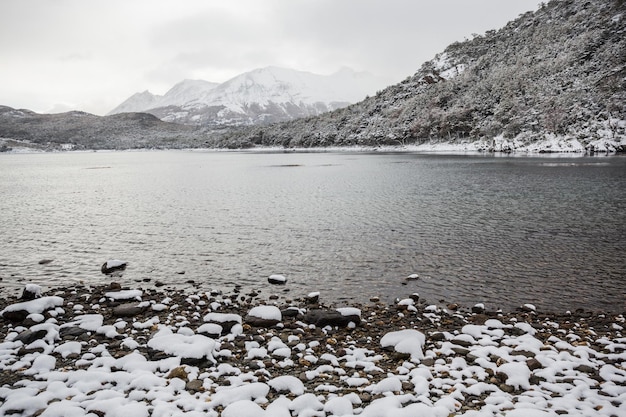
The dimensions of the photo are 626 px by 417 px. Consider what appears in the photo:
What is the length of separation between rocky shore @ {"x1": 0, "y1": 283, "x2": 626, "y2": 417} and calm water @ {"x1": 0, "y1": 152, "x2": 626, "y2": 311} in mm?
2149

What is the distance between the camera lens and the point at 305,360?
8758mm

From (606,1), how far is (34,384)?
189m

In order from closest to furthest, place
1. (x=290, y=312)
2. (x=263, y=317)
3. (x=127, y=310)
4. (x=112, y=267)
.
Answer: (x=263, y=317) < (x=290, y=312) < (x=127, y=310) < (x=112, y=267)

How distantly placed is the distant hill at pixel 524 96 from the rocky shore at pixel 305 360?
91338 mm

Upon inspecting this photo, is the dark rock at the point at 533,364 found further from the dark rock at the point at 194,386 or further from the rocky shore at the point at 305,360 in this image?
the dark rock at the point at 194,386

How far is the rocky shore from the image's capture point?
23.1 feet

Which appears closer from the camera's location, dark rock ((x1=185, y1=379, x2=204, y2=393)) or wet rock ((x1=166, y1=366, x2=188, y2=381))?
dark rock ((x1=185, y1=379, x2=204, y2=393))

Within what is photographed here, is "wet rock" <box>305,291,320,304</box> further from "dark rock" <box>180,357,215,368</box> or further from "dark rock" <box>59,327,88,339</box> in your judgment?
"dark rock" <box>59,327,88,339</box>

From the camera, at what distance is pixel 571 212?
25.4m

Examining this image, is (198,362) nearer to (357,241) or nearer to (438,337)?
(438,337)

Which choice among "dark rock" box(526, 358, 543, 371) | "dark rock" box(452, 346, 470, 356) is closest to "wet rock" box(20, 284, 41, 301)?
"dark rock" box(452, 346, 470, 356)

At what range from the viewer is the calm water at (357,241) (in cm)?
1408

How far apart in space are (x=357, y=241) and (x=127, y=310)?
11899 mm

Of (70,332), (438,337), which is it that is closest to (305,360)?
(438,337)
